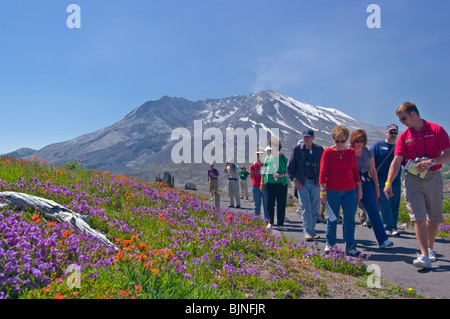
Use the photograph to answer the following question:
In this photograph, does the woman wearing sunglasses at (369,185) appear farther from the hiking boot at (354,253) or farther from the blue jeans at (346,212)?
the hiking boot at (354,253)

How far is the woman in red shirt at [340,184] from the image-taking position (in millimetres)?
5492

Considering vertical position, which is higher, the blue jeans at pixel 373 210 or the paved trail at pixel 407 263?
the blue jeans at pixel 373 210

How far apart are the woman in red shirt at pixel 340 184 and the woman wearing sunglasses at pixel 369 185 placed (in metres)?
0.76

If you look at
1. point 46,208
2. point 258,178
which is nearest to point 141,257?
point 46,208

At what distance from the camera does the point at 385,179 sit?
7773 millimetres

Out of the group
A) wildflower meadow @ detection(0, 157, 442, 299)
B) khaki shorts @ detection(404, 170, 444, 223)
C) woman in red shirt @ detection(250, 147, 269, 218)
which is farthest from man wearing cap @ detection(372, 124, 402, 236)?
woman in red shirt @ detection(250, 147, 269, 218)

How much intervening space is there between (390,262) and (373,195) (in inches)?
56.3

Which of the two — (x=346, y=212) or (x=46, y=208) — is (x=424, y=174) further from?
(x=46, y=208)

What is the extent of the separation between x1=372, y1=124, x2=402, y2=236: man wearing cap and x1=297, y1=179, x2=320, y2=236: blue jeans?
1915 mm

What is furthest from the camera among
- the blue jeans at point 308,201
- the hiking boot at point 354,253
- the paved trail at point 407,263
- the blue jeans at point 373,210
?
the blue jeans at point 308,201

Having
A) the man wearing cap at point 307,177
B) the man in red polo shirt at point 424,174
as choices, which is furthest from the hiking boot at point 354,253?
the man wearing cap at point 307,177

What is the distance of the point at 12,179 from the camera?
6.30 m

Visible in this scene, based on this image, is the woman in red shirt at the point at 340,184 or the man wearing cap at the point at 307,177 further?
the man wearing cap at the point at 307,177
